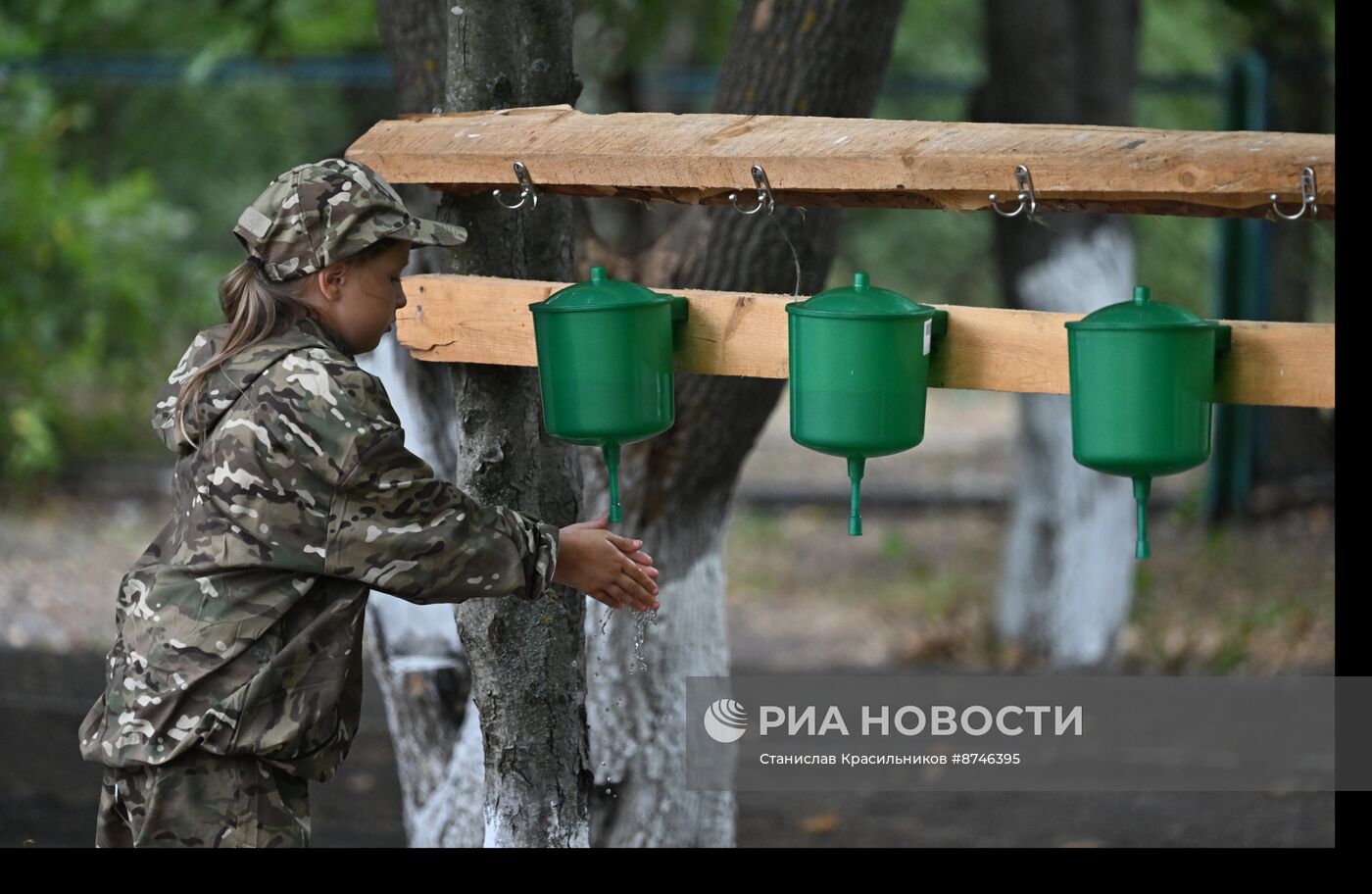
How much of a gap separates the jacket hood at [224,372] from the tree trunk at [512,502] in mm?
476

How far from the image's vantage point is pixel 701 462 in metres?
3.98

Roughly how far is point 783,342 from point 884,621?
5.15 m

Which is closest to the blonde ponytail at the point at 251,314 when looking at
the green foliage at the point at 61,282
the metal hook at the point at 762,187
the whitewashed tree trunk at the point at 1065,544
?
the metal hook at the point at 762,187

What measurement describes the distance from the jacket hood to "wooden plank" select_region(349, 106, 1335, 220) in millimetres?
470

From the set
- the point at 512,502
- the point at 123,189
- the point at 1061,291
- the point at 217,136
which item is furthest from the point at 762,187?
the point at 217,136

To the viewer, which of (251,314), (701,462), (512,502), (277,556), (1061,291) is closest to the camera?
(277,556)

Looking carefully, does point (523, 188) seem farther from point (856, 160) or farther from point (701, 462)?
point (701, 462)

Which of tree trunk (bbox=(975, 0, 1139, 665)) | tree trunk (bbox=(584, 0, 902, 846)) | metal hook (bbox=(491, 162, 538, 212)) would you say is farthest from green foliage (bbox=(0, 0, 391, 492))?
metal hook (bbox=(491, 162, 538, 212))

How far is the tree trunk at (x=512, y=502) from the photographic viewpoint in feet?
9.54

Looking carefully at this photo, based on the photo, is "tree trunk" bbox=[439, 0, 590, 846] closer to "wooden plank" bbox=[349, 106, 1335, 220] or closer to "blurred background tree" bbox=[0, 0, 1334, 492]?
"wooden plank" bbox=[349, 106, 1335, 220]

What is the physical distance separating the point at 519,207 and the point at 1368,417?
1541 mm

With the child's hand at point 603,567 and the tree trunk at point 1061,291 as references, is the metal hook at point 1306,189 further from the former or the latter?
the tree trunk at point 1061,291

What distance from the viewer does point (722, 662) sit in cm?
425

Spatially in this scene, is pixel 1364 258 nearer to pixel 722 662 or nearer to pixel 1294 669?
pixel 722 662
